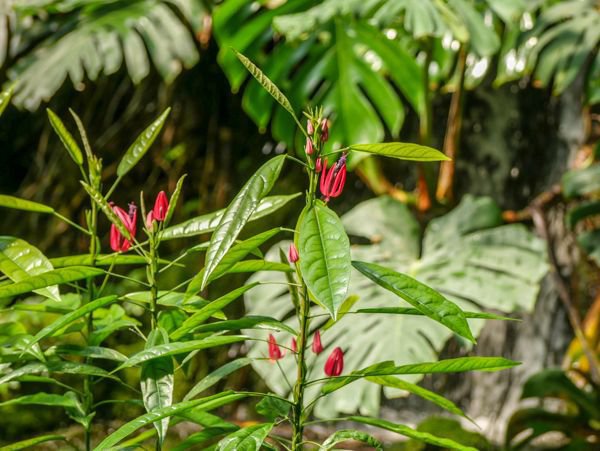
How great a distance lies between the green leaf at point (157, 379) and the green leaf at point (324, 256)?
0.52 feet

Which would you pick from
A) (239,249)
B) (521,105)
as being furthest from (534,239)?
(239,249)

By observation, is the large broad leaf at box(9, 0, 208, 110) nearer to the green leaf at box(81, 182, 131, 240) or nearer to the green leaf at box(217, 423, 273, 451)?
the green leaf at box(81, 182, 131, 240)

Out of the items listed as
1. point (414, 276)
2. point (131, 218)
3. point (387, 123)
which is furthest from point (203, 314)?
point (387, 123)

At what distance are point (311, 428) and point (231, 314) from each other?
1.82ft

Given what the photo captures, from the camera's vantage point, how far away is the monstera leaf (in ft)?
5.57

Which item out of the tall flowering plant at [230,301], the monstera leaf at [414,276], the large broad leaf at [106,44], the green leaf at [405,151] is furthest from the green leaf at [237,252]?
the large broad leaf at [106,44]

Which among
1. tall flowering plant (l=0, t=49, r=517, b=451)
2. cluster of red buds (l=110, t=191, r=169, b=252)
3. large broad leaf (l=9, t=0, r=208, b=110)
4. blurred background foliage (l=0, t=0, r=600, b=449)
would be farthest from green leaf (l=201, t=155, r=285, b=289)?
large broad leaf (l=9, t=0, r=208, b=110)

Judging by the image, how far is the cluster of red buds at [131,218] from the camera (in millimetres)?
694

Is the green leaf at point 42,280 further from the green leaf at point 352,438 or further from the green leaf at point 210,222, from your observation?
the green leaf at point 352,438

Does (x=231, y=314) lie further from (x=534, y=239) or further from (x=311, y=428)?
(x=534, y=239)

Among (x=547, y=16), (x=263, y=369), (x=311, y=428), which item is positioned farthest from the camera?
(x=311, y=428)

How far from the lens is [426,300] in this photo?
0.60 meters

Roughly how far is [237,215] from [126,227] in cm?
17

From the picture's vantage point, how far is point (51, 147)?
10.1 ft
